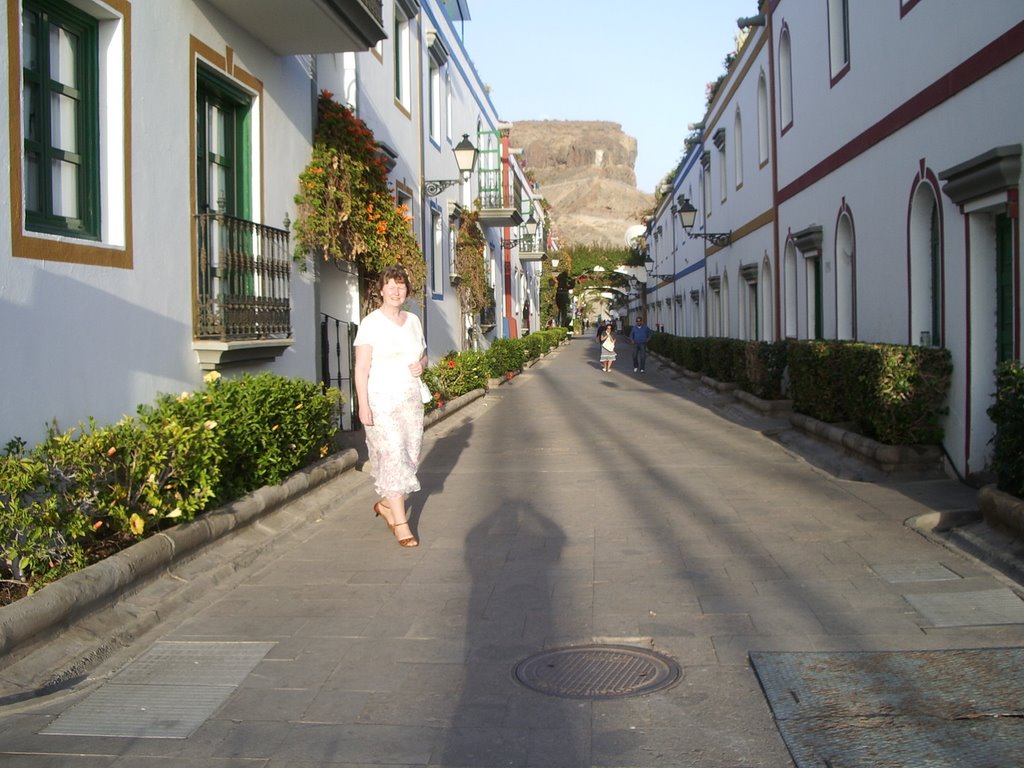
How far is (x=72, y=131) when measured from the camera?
664 cm

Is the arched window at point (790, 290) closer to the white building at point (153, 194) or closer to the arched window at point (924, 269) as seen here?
the arched window at point (924, 269)

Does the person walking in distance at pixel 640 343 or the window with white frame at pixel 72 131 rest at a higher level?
the window with white frame at pixel 72 131

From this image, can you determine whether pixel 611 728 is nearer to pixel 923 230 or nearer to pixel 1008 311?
pixel 1008 311

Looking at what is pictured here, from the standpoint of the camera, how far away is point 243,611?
5.62 metres

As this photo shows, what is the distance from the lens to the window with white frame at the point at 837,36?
1268cm

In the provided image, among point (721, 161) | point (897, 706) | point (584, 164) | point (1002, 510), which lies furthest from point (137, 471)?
point (584, 164)

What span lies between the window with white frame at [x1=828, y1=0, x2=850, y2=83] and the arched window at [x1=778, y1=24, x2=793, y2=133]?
246cm

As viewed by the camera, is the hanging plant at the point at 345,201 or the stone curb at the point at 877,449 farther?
the hanging plant at the point at 345,201

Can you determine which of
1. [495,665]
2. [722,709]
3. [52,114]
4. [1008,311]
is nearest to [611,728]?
[722,709]

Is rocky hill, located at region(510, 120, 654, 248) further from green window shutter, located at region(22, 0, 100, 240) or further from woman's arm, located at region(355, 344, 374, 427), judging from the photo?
green window shutter, located at region(22, 0, 100, 240)

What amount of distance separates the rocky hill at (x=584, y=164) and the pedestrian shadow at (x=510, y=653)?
118340 millimetres

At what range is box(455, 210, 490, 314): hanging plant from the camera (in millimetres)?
21219

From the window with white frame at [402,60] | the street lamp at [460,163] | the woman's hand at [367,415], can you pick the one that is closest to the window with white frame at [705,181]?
the street lamp at [460,163]

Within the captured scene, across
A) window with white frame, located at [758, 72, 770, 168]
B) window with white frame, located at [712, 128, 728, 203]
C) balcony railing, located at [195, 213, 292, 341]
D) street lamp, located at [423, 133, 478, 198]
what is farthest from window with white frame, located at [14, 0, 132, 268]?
window with white frame, located at [712, 128, 728, 203]
